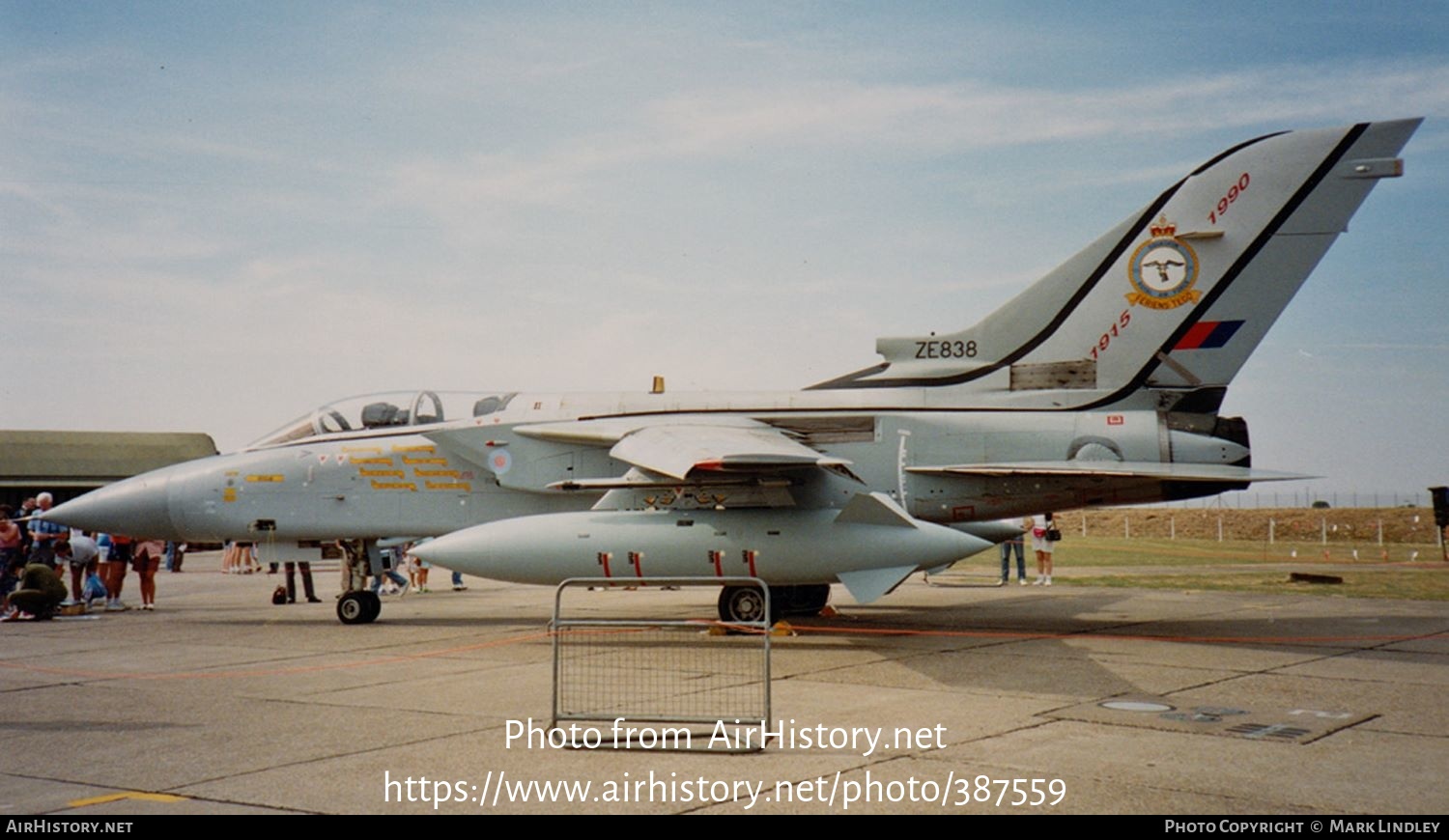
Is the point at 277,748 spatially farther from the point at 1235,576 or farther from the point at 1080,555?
the point at 1080,555


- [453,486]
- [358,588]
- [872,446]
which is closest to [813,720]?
[872,446]

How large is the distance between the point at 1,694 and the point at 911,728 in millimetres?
7465

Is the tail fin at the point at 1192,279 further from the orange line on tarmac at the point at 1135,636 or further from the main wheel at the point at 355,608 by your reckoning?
the main wheel at the point at 355,608

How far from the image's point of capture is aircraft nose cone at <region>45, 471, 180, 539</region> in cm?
1500

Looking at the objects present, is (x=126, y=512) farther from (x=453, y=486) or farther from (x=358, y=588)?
(x=453, y=486)

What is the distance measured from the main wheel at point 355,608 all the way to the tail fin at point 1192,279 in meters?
8.07

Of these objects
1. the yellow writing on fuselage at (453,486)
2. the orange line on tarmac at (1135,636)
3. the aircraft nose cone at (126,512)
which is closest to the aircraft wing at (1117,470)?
the orange line on tarmac at (1135,636)

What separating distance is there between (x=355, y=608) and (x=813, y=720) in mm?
9054

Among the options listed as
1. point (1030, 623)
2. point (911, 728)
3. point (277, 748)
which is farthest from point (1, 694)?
point (1030, 623)

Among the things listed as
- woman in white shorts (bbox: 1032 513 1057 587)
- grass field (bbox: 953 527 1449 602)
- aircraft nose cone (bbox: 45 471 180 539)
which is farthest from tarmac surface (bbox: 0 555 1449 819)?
woman in white shorts (bbox: 1032 513 1057 587)

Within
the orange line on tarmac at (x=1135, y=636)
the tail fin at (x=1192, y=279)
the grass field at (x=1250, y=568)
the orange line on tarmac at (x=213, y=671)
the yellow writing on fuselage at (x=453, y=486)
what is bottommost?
the grass field at (x=1250, y=568)

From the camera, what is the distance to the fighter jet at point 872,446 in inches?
491

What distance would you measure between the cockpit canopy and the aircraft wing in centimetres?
588

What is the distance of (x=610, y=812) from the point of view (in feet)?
17.7
